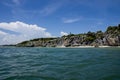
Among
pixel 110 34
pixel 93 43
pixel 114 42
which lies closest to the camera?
pixel 114 42

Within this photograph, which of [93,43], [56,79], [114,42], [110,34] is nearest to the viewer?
[56,79]

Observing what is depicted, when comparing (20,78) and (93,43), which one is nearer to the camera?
(20,78)

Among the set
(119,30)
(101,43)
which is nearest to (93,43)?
(101,43)

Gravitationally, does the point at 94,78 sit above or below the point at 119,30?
below

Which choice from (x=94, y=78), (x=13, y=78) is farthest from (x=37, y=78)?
(x=94, y=78)

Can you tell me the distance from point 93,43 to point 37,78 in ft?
618

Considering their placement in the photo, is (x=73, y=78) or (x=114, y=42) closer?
(x=73, y=78)

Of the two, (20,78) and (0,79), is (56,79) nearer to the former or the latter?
(20,78)

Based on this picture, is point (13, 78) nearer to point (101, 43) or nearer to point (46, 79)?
point (46, 79)

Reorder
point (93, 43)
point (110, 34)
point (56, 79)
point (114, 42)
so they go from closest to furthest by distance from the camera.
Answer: point (56, 79) < point (114, 42) < point (110, 34) < point (93, 43)

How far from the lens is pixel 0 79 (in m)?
14.9

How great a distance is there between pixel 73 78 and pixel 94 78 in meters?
1.83

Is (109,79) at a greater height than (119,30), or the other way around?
(119,30)

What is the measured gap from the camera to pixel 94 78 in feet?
49.6
